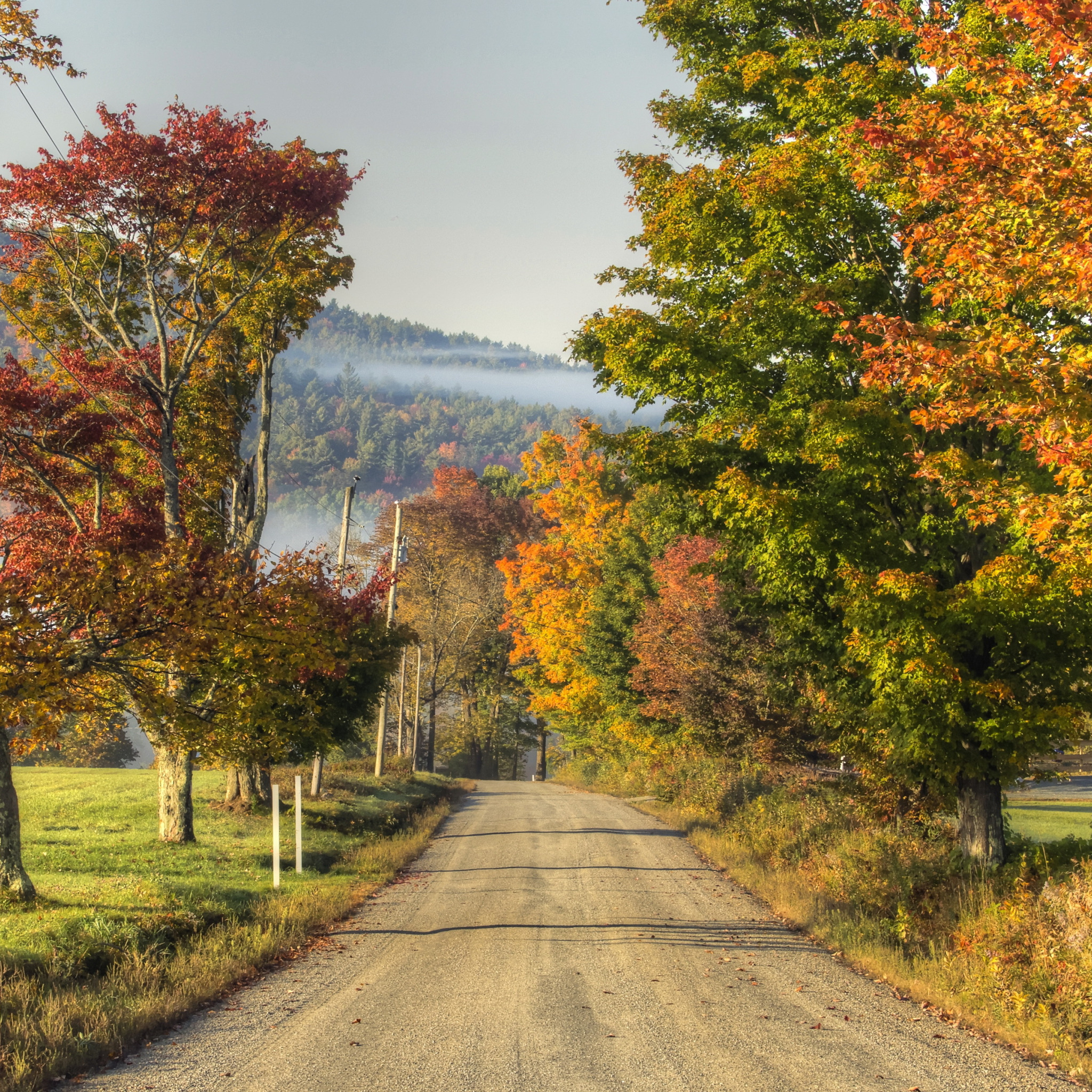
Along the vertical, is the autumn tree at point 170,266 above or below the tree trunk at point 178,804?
above

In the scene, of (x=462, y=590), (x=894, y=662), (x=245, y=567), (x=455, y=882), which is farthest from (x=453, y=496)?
(x=894, y=662)

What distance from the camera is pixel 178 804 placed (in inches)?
648

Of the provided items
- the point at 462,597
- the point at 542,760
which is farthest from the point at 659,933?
the point at 542,760

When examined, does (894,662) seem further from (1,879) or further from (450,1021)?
(1,879)

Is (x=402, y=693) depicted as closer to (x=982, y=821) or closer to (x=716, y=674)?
(x=716, y=674)

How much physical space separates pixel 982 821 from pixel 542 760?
5350cm

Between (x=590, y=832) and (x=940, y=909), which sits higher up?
(x=940, y=909)

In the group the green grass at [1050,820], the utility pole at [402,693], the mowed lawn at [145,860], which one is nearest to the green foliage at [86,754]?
the utility pole at [402,693]

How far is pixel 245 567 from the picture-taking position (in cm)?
2002

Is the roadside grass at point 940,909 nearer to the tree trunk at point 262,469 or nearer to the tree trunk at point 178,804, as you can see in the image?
the tree trunk at point 178,804

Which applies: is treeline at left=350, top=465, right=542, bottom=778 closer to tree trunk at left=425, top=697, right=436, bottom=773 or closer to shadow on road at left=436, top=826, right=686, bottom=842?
tree trunk at left=425, top=697, right=436, bottom=773

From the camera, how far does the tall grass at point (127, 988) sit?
639 cm

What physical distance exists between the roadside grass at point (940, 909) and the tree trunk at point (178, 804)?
10.3 metres

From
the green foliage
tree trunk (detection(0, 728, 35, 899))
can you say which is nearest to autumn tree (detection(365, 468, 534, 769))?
the green foliage
